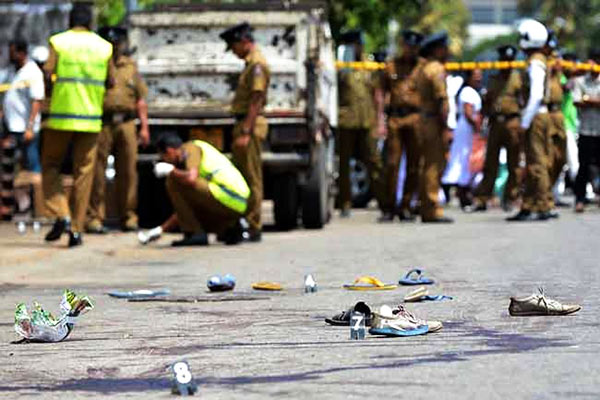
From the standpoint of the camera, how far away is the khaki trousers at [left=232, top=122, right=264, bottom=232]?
53.1ft

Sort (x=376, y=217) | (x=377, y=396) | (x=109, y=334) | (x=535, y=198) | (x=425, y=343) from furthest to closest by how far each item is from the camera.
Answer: (x=376, y=217) < (x=535, y=198) < (x=109, y=334) < (x=425, y=343) < (x=377, y=396)

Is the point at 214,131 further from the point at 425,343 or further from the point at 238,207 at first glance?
the point at 425,343

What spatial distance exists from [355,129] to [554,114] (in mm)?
3219

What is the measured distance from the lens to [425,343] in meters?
7.63

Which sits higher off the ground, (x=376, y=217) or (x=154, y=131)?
(x=154, y=131)

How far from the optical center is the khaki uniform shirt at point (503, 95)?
22.4 meters

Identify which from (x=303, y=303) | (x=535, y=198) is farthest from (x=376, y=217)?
(x=303, y=303)

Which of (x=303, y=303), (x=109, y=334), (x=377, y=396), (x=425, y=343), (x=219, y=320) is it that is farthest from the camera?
(x=303, y=303)

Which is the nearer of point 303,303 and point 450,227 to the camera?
point 303,303

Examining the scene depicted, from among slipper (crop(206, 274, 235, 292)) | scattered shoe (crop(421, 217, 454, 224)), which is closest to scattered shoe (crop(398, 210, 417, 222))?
scattered shoe (crop(421, 217, 454, 224))

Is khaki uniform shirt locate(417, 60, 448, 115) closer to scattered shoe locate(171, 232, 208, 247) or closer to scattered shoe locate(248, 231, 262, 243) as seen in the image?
scattered shoe locate(248, 231, 262, 243)

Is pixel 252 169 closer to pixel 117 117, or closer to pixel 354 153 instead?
pixel 117 117

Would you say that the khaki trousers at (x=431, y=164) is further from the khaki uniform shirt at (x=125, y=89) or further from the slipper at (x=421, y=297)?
the slipper at (x=421, y=297)

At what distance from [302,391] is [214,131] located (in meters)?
11.7
